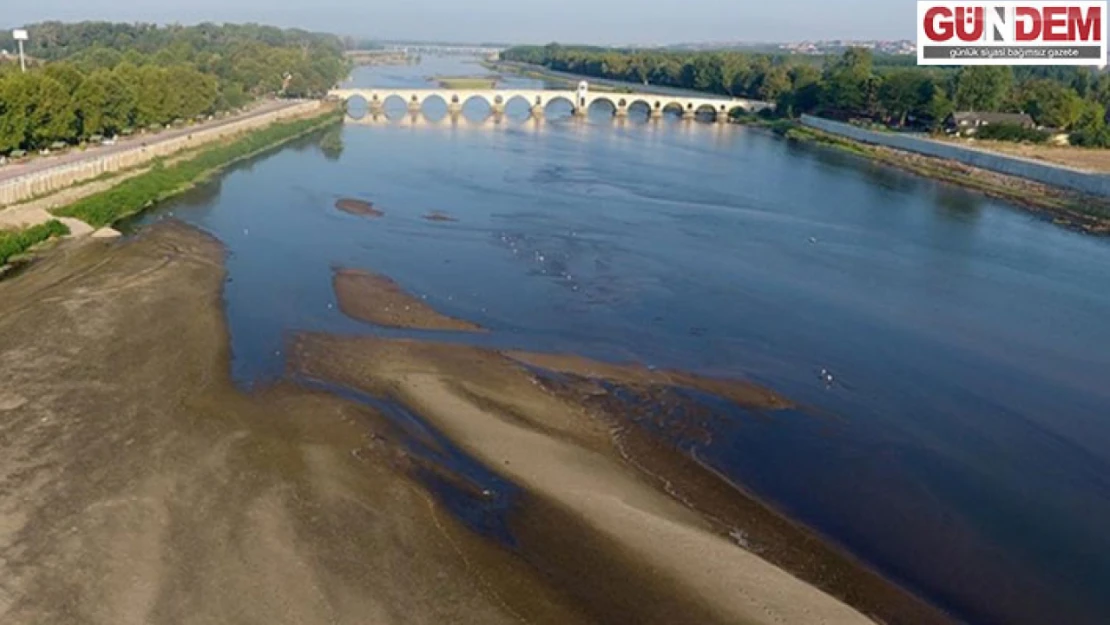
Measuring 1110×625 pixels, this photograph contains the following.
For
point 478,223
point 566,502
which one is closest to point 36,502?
point 566,502

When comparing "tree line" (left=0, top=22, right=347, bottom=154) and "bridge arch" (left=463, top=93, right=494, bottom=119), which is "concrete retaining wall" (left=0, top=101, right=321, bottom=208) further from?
"bridge arch" (left=463, top=93, right=494, bottom=119)

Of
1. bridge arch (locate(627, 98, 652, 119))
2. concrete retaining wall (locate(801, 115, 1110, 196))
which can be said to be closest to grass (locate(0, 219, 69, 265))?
concrete retaining wall (locate(801, 115, 1110, 196))

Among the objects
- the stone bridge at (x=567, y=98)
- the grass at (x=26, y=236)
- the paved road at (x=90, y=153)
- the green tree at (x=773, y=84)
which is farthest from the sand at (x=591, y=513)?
the green tree at (x=773, y=84)

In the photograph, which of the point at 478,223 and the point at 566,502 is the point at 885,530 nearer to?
the point at 566,502

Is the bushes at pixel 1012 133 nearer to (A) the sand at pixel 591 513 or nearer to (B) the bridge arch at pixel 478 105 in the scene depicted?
(B) the bridge arch at pixel 478 105

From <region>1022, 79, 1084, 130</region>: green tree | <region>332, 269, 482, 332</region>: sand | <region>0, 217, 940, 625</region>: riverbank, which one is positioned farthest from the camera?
<region>1022, 79, 1084, 130</region>: green tree

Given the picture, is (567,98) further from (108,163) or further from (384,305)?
(384,305)
